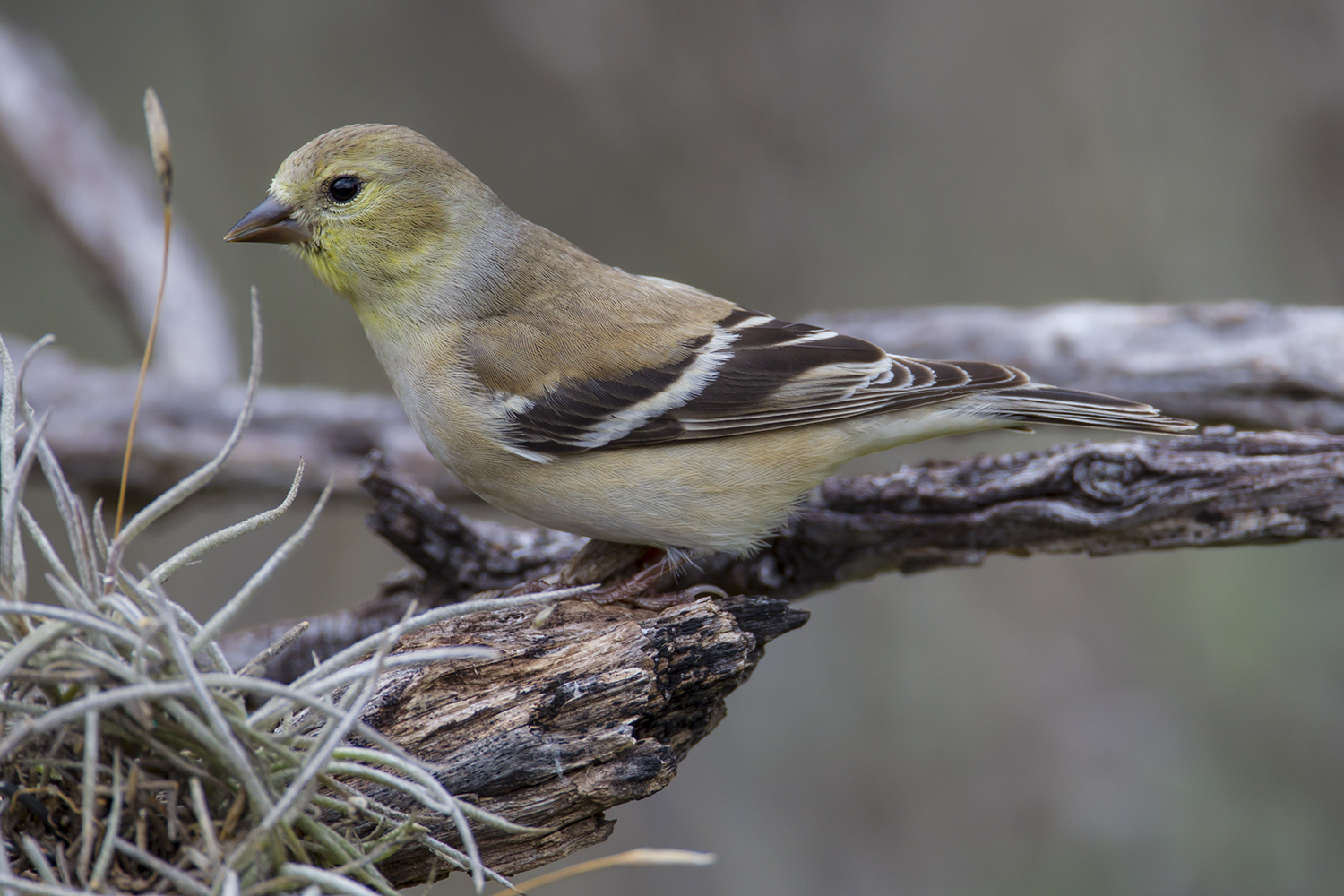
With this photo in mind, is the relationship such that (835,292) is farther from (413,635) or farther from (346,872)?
(346,872)

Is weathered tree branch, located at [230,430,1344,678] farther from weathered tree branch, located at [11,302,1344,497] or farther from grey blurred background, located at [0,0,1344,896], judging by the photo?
grey blurred background, located at [0,0,1344,896]

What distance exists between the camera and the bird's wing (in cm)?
333

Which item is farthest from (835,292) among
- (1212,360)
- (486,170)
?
(1212,360)

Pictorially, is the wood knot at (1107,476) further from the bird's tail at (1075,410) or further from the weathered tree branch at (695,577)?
the bird's tail at (1075,410)

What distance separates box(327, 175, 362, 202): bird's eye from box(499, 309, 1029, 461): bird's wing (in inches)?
37.0

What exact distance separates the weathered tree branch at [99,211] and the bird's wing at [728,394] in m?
3.21

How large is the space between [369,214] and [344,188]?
12 centimetres

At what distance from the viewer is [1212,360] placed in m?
4.21

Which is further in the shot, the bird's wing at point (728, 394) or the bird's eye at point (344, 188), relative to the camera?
the bird's eye at point (344, 188)

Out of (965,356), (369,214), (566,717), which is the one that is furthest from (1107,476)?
(369,214)

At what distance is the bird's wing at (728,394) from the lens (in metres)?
3.33

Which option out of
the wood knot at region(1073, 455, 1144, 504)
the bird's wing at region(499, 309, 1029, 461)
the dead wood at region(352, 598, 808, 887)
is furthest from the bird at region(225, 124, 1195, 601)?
the dead wood at region(352, 598, 808, 887)

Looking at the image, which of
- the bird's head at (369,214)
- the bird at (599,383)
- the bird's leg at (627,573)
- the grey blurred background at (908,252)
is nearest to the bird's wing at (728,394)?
the bird at (599,383)

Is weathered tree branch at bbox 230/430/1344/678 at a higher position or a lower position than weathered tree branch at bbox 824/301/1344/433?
lower
